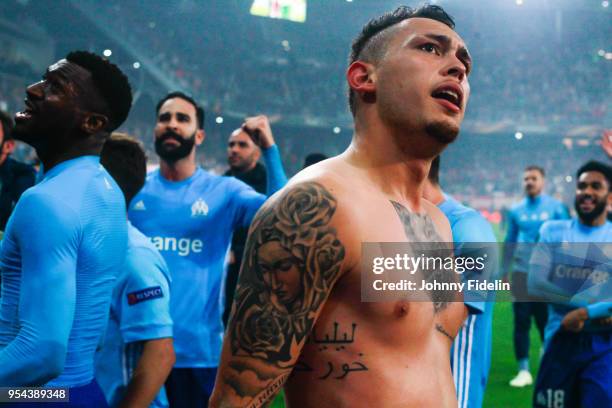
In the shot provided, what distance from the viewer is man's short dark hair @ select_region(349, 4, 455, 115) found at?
1.80m

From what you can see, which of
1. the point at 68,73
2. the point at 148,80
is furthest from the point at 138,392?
the point at 148,80

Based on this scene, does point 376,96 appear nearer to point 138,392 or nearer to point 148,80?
point 138,392

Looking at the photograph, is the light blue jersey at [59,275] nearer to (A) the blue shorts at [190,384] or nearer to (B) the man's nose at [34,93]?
(B) the man's nose at [34,93]

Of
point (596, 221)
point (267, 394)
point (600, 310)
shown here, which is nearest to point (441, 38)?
point (267, 394)

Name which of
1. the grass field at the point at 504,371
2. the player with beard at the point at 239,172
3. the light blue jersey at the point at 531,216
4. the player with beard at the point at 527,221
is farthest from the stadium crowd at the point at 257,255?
the light blue jersey at the point at 531,216

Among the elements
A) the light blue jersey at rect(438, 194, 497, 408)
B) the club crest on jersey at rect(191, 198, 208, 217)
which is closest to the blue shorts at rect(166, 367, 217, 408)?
the club crest on jersey at rect(191, 198, 208, 217)

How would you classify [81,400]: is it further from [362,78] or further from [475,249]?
[475,249]

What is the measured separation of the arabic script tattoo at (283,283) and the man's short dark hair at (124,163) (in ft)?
4.89

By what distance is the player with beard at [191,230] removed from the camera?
361 cm

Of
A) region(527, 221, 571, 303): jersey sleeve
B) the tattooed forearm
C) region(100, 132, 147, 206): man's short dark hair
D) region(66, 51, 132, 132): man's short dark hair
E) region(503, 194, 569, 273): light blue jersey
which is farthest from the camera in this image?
region(503, 194, 569, 273): light blue jersey

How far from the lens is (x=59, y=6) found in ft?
72.0

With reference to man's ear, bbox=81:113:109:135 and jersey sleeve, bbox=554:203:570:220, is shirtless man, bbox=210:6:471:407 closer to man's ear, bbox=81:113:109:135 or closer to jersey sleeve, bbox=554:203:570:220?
man's ear, bbox=81:113:109:135

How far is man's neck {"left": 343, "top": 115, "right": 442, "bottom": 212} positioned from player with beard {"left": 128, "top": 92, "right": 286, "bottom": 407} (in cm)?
214

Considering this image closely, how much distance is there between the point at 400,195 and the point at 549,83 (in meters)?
35.7
